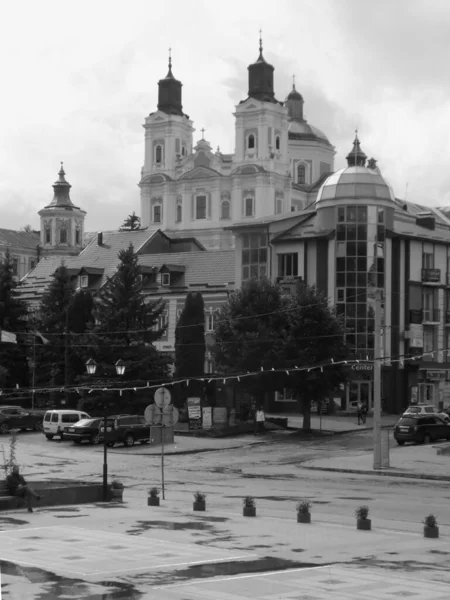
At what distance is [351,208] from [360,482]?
121ft

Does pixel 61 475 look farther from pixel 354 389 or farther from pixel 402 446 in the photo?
pixel 354 389

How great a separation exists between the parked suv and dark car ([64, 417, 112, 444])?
1.28 feet

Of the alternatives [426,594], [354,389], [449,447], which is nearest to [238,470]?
[449,447]

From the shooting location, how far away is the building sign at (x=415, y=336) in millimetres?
73250

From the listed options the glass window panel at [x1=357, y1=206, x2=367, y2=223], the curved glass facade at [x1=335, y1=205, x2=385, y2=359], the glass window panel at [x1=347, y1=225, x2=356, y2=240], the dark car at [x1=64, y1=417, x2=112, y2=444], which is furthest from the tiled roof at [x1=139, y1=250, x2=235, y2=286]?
the dark car at [x1=64, y1=417, x2=112, y2=444]

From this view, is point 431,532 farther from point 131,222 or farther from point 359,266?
point 131,222

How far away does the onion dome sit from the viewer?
500ft

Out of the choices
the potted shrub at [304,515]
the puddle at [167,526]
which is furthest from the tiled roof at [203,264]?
the potted shrub at [304,515]

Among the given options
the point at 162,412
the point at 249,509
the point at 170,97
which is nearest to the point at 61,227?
the point at 170,97

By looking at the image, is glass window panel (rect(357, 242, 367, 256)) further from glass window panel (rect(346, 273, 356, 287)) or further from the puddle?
the puddle

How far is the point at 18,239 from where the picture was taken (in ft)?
590

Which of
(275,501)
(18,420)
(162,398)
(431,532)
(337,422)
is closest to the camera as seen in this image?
(431,532)

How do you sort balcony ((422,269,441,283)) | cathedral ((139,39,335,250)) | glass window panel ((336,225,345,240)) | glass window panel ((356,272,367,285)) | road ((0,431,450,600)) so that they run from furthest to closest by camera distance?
cathedral ((139,39,335,250)) → balcony ((422,269,441,283)) → glass window panel ((356,272,367,285)) → glass window panel ((336,225,345,240)) → road ((0,431,450,600))

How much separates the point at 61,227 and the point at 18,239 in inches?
349
